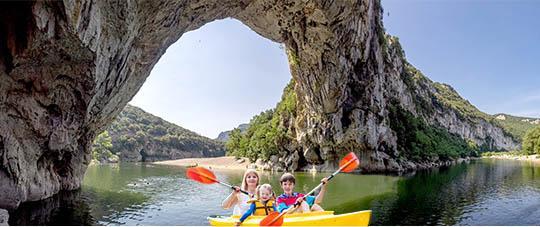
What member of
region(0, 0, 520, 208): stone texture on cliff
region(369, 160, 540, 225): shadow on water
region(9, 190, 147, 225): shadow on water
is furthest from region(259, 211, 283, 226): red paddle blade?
region(9, 190, 147, 225): shadow on water

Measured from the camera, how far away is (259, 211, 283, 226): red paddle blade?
5.35 meters

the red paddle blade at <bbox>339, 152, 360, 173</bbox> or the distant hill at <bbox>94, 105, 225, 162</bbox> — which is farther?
the distant hill at <bbox>94, 105, 225, 162</bbox>

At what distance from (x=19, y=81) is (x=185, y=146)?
332 feet

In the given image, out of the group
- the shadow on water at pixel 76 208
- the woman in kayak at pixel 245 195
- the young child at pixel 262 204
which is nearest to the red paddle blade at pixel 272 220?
the young child at pixel 262 204

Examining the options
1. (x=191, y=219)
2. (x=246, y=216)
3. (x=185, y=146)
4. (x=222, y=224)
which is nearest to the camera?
(x=246, y=216)

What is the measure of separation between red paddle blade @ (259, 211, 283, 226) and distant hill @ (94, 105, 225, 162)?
87.4m

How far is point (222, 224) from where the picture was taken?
677 cm

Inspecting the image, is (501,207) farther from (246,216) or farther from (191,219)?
(246,216)

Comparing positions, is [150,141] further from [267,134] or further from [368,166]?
[368,166]

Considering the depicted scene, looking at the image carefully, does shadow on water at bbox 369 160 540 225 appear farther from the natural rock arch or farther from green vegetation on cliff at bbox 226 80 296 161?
green vegetation on cliff at bbox 226 80 296 161

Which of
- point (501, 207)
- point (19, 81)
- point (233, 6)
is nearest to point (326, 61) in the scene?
point (233, 6)

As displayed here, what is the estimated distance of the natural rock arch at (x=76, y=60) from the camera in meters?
10.4

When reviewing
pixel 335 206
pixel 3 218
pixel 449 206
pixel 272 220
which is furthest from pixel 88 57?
pixel 449 206

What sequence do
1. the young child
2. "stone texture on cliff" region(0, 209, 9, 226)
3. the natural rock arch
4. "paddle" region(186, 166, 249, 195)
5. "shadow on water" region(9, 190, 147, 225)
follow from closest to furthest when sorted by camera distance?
1. the young child
2. "paddle" region(186, 166, 249, 195)
3. "stone texture on cliff" region(0, 209, 9, 226)
4. the natural rock arch
5. "shadow on water" region(9, 190, 147, 225)
